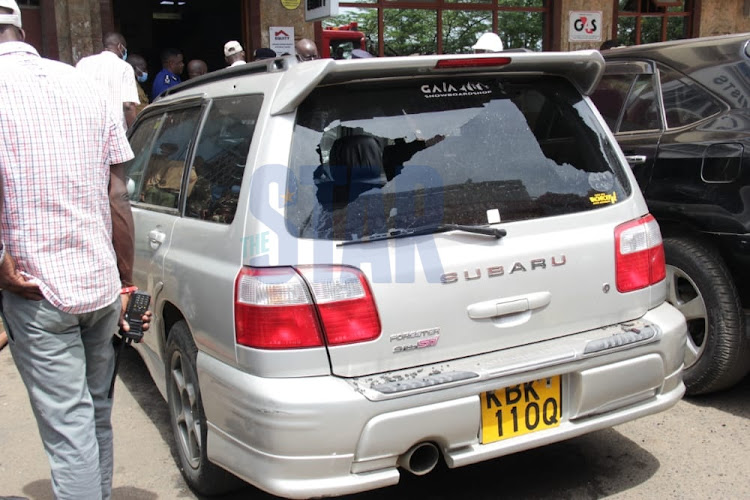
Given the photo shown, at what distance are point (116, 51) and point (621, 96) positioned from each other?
4701mm

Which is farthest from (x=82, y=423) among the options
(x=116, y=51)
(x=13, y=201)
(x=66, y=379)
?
(x=116, y=51)

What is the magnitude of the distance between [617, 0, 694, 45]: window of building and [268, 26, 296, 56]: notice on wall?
210 inches

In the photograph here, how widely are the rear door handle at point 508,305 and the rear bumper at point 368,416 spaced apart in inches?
5.9

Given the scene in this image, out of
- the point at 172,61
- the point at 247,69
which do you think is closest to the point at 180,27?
the point at 172,61

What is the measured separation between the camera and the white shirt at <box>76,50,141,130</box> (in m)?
6.77

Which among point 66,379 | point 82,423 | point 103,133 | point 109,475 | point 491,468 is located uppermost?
point 103,133

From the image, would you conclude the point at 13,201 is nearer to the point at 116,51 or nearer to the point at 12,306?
the point at 12,306

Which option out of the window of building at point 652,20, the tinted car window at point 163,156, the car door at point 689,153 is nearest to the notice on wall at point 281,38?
the window of building at point 652,20

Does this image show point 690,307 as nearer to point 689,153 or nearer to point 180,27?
point 689,153

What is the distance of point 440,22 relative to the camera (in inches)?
447

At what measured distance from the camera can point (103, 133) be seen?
2662 millimetres

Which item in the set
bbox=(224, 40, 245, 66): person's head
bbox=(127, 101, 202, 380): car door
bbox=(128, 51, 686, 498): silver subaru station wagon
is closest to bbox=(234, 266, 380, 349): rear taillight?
bbox=(128, 51, 686, 498): silver subaru station wagon

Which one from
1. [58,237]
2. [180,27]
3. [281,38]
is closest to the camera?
[58,237]

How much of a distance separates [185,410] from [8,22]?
1.67 m
